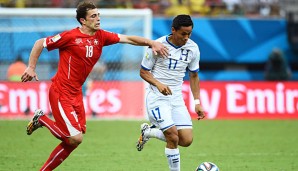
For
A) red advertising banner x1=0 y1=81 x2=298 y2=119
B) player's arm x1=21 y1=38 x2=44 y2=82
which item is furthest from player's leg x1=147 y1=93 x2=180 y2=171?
red advertising banner x1=0 y1=81 x2=298 y2=119

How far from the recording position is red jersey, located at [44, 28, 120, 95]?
978cm

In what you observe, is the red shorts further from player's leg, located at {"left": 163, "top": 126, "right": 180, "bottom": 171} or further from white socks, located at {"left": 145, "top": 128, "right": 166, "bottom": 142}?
white socks, located at {"left": 145, "top": 128, "right": 166, "bottom": 142}

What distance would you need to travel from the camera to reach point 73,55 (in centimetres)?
984

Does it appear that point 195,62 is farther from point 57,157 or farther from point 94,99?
point 94,99

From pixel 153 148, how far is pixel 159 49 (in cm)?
570

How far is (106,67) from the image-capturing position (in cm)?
2136

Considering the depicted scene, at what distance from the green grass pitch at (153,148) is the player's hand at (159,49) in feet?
8.34

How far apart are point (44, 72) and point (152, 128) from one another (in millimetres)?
10684

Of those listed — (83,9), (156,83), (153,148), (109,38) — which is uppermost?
(83,9)

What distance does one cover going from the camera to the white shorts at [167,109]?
10.1m

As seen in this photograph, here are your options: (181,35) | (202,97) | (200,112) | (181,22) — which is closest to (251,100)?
(202,97)

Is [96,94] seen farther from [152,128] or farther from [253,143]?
[152,128]

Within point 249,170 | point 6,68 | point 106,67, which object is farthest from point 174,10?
point 249,170

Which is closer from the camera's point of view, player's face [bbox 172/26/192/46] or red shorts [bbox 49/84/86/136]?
red shorts [bbox 49/84/86/136]
